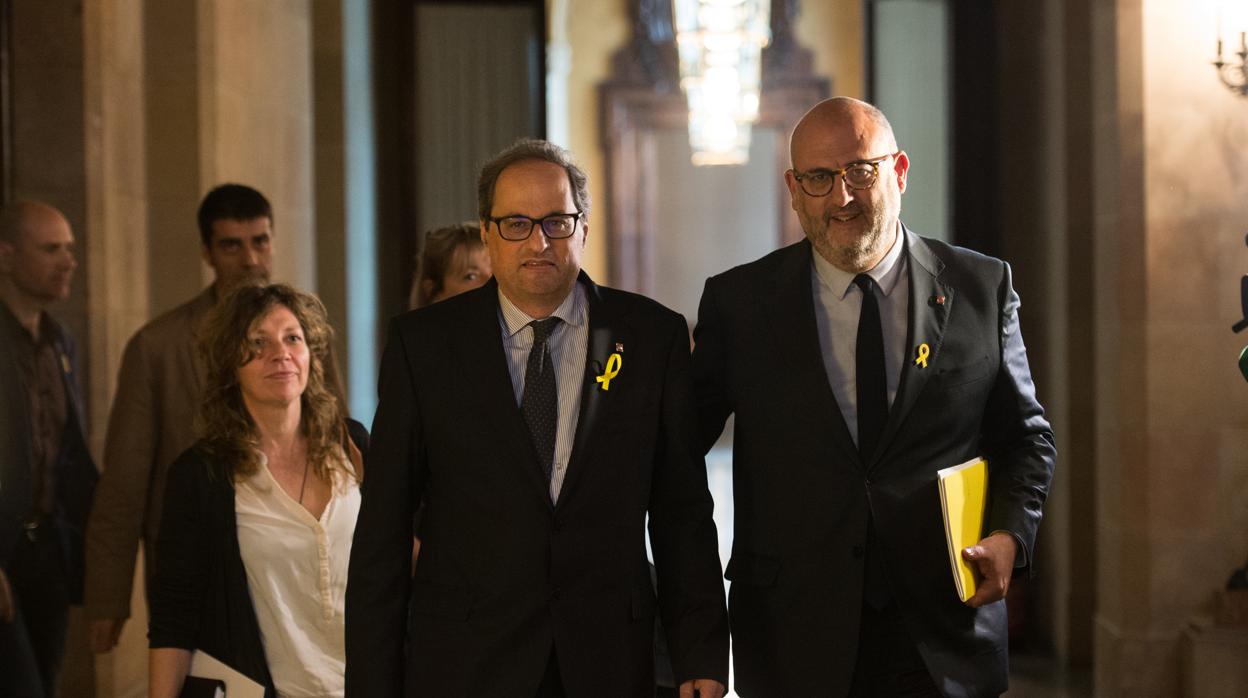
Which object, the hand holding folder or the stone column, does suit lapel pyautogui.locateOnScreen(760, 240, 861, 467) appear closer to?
the hand holding folder

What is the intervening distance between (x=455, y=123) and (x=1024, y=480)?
8.23m

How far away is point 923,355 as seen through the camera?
308cm

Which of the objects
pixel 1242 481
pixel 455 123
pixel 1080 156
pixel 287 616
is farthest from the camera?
pixel 455 123

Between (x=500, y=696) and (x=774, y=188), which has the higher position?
(x=774, y=188)

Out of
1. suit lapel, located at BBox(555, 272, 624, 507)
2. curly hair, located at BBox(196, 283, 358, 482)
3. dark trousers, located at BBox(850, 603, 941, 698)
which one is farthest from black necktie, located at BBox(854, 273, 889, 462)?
curly hair, located at BBox(196, 283, 358, 482)

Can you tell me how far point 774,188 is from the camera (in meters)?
19.7

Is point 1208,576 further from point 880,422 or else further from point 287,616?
point 287,616

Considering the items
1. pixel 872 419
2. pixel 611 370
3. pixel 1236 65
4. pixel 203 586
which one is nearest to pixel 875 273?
pixel 872 419

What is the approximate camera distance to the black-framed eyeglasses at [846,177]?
3.02 meters

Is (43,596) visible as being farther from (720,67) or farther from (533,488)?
(720,67)

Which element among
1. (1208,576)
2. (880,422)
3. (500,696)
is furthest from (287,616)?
(1208,576)

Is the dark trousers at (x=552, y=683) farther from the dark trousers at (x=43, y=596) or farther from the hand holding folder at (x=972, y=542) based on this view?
the dark trousers at (x=43, y=596)

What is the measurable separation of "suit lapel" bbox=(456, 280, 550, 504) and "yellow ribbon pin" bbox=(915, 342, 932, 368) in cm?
83

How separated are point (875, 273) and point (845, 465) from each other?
433 mm
